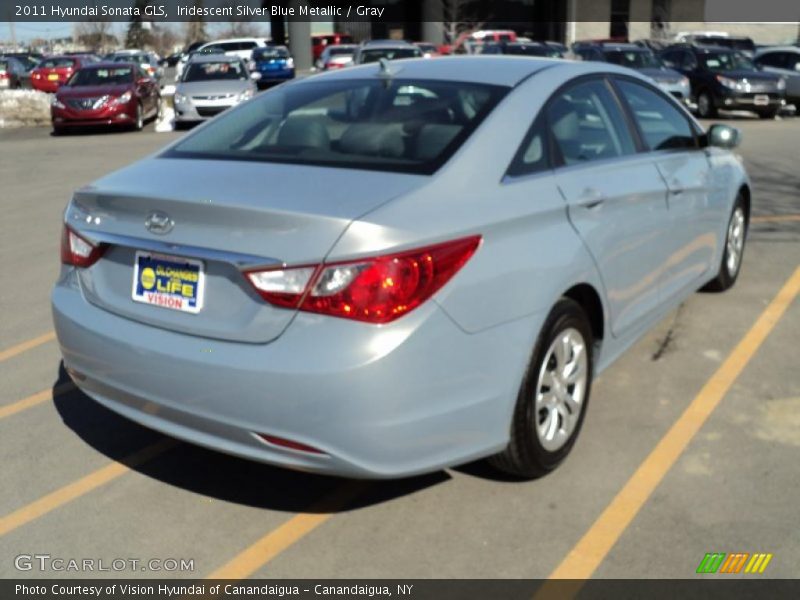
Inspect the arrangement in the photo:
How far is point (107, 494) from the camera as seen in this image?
379 cm

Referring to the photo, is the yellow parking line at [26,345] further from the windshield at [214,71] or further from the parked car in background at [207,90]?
the windshield at [214,71]

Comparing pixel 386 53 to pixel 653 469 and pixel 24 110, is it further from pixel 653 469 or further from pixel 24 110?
pixel 653 469

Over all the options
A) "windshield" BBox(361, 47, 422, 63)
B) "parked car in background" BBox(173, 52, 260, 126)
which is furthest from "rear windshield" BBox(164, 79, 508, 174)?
Result: "windshield" BBox(361, 47, 422, 63)

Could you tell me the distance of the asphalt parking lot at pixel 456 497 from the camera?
3.33 metres

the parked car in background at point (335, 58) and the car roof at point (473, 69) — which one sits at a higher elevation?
the parked car in background at point (335, 58)

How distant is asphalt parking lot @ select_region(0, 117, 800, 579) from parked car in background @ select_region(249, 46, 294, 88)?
28.3m

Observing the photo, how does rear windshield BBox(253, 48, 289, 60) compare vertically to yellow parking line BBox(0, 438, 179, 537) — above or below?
above

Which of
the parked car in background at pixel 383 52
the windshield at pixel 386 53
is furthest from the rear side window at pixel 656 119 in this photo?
the windshield at pixel 386 53

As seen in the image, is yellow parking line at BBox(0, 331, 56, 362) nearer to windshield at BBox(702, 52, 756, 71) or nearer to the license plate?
the license plate

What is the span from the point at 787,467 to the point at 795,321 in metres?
2.24

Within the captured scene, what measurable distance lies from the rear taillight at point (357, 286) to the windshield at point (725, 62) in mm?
19743

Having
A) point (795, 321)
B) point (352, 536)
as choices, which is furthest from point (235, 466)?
point (795, 321)

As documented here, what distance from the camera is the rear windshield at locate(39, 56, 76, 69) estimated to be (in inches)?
1287
